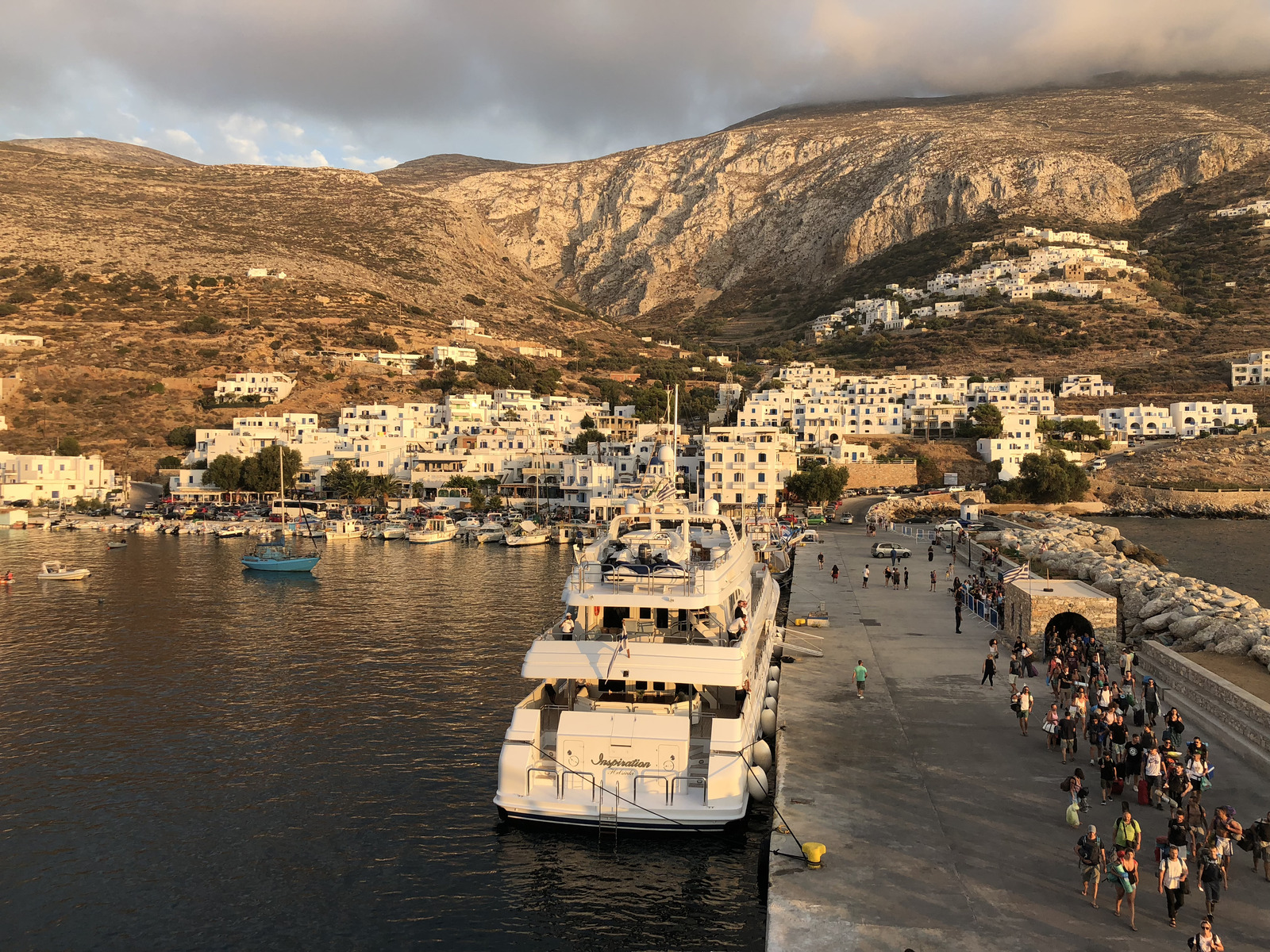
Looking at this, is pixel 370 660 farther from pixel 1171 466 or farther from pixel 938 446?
pixel 1171 466

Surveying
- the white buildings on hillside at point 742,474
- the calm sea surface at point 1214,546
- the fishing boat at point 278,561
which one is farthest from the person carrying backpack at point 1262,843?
the white buildings on hillside at point 742,474

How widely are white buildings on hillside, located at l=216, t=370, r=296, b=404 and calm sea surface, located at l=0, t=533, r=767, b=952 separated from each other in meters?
76.4

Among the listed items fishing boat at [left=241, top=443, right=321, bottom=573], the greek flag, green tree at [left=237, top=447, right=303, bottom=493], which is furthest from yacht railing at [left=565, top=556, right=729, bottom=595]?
green tree at [left=237, top=447, right=303, bottom=493]

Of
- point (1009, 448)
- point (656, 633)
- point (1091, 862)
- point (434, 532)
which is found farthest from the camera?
point (1009, 448)

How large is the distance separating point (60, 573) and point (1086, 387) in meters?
116

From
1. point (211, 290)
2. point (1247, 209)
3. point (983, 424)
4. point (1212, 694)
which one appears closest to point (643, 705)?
point (1212, 694)

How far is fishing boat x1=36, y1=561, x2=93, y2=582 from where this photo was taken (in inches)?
1852

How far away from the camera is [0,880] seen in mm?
14758

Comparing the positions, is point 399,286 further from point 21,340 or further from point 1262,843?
point 1262,843

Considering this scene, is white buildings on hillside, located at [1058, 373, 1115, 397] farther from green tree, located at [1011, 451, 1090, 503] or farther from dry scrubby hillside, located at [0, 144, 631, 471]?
dry scrubby hillside, located at [0, 144, 631, 471]

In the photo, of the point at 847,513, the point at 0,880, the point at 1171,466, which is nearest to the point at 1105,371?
the point at 1171,466

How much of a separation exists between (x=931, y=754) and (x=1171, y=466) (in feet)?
308

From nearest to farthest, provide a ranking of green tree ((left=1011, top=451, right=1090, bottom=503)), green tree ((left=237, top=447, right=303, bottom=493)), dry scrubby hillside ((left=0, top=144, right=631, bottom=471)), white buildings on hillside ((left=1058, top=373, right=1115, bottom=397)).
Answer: green tree ((left=1011, top=451, right=1090, bottom=503)) → green tree ((left=237, top=447, right=303, bottom=493)) → dry scrubby hillside ((left=0, top=144, right=631, bottom=471)) → white buildings on hillside ((left=1058, top=373, right=1115, bottom=397))

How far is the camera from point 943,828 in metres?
13.2
